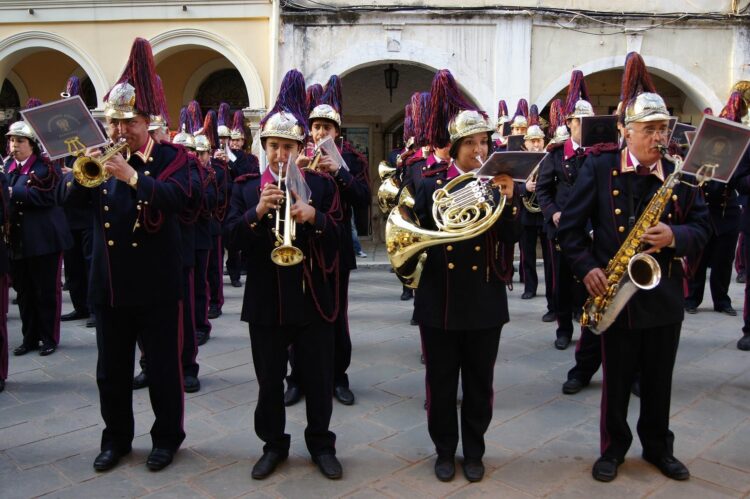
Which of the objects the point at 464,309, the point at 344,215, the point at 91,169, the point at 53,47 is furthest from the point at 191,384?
the point at 53,47

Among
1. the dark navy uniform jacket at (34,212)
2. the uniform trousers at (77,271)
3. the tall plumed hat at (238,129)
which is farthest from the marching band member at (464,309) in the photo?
the tall plumed hat at (238,129)

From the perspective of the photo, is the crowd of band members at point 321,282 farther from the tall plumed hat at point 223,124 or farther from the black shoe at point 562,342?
the tall plumed hat at point 223,124

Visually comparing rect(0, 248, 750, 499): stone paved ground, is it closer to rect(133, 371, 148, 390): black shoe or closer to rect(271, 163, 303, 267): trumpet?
rect(133, 371, 148, 390): black shoe

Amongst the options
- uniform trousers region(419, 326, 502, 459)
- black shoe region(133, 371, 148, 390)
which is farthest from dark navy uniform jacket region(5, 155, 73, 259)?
uniform trousers region(419, 326, 502, 459)

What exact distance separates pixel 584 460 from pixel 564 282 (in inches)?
102

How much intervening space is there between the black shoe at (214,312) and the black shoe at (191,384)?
275cm

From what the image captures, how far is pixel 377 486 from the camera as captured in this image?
3916 mm

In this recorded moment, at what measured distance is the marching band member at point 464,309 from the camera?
151 inches

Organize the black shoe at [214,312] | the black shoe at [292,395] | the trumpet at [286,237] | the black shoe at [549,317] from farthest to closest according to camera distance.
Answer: the black shoe at [214,312] < the black shoe at [549,317] < the black shoe at [292,395] < the trumpet at [286,237]

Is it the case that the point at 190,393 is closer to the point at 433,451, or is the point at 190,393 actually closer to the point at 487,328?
the point at 433,451

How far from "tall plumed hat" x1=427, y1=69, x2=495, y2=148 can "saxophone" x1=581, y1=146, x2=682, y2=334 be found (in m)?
0.99

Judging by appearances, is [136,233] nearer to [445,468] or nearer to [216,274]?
[445,468]

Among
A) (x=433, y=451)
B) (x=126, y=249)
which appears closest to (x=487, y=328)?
(x=433, y=451)

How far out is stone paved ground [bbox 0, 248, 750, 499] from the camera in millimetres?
3906
